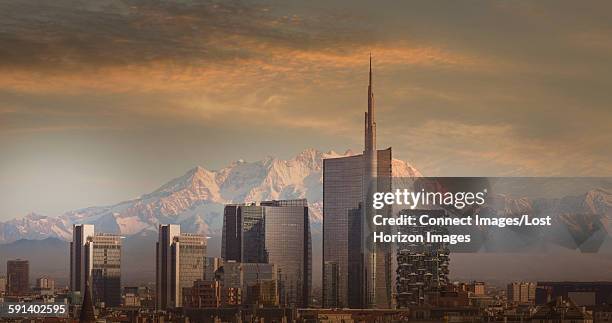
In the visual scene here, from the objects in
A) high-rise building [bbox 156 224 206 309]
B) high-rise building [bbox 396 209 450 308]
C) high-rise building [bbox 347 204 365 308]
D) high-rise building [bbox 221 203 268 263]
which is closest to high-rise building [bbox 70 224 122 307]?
high-rise building [bbox 156 224 206 309]

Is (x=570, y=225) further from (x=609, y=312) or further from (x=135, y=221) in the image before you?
(x=135, y=221)

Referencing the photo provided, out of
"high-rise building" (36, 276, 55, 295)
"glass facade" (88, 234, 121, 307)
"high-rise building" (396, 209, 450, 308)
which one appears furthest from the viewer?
"glass facade" (88, 234, 121, 307)

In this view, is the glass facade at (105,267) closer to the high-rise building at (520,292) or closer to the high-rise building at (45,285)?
the high-rise building at (45,285)

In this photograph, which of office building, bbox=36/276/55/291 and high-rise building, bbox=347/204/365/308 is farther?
high-rise building, bbox=347/204/365/308

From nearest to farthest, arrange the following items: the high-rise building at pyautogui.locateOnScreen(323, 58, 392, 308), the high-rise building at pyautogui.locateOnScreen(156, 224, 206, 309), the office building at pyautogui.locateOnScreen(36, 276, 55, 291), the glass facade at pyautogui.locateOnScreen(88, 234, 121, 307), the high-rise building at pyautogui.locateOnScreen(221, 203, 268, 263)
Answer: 1. the high-rise building at pyautogui.locateOnScreen(323, 58, 392, 308)
2. the office building at pyautogui.locateOnScreen(36, 276, 55, 291)
3. the glass facade at pyautogui.locateOnScreen(88, 234, 121, 307)
4. the high-rise building at pyautogui.locateOnScreen(156, 224, 206, 309)
5. the high-rise building at pyautogui.locateOnScreen(221, 203, 268, 263)

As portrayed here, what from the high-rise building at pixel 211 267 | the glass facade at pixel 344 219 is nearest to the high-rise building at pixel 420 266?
the glass facade at pixel 344 219

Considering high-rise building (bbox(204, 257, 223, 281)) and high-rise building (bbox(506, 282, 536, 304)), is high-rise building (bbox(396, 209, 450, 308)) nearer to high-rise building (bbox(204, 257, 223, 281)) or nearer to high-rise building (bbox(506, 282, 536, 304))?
high-rise building (bbox(506, 282, 536, 304))

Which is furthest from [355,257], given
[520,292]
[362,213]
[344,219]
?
[520,292]
